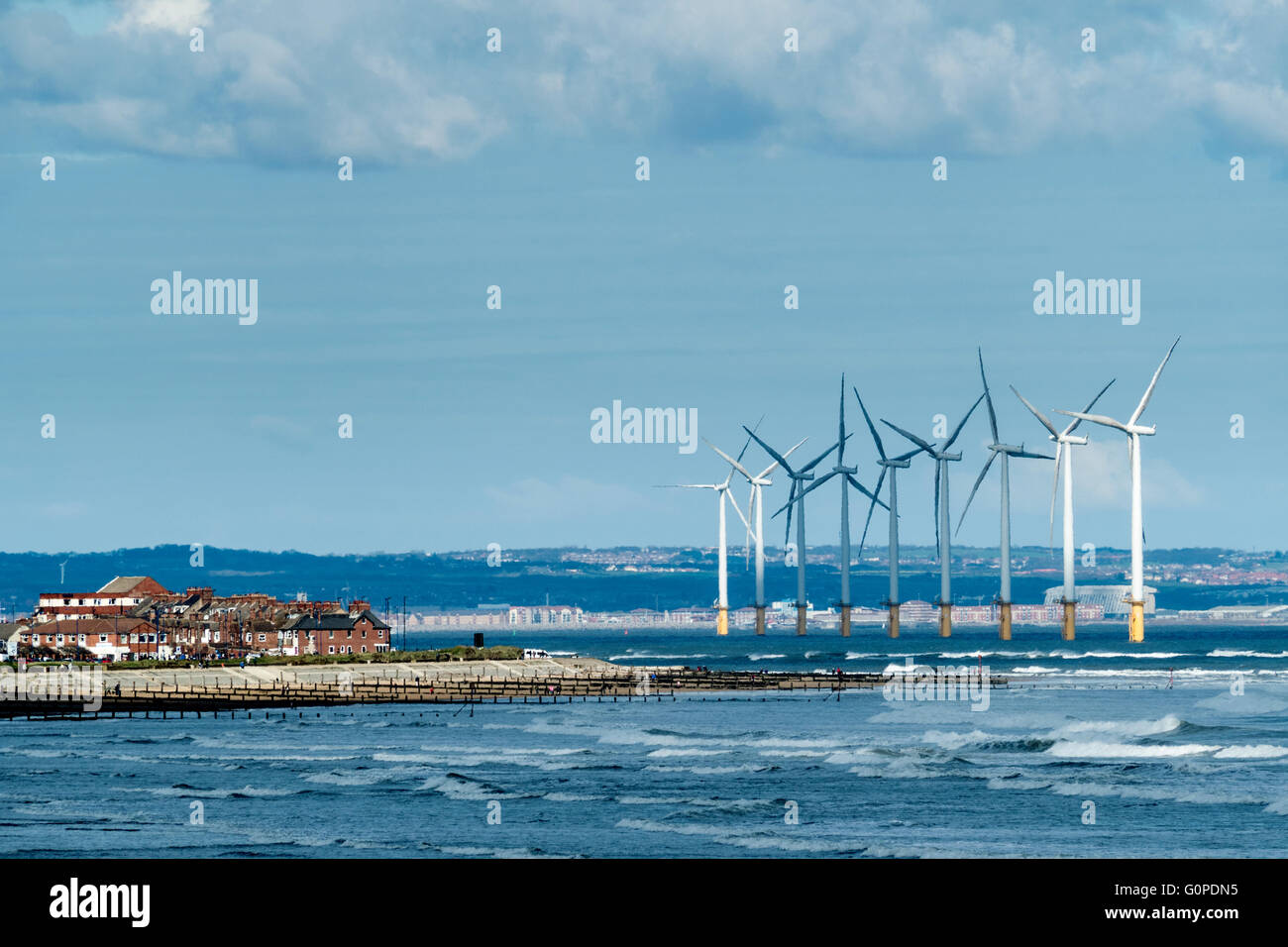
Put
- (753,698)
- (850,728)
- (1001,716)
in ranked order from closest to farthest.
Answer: (850,728) → (1001,716) → (753,698)

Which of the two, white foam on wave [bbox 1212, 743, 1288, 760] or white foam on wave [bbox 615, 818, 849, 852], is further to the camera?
white foam on wave [bbox 1212, 743, 1288, 760]

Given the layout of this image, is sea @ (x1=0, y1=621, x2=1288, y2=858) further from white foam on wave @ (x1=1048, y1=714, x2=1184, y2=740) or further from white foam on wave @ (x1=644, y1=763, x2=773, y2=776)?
white foam on wave @ (x1=1048, y1=714, x2=1184, y2=740)

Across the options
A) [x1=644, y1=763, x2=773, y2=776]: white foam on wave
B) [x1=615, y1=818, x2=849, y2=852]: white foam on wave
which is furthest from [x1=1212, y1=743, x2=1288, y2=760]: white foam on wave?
[x1=615, y1=818, x2=849, y2=852]: white foam on wave

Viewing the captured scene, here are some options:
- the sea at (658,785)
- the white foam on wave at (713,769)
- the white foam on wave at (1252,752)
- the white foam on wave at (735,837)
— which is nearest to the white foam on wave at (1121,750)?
the sea at (658,785)

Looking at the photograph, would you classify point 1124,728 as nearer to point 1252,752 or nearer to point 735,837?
point 1252,752
